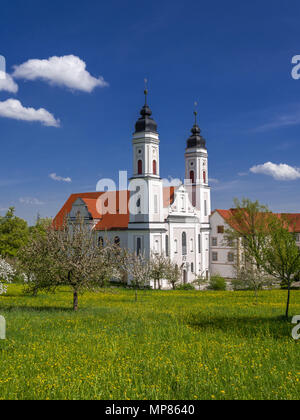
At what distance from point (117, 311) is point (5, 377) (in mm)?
11677

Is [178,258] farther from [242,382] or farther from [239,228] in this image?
[242,382]

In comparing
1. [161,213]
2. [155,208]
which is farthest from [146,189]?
[161,213]

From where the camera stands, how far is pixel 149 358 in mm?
11078

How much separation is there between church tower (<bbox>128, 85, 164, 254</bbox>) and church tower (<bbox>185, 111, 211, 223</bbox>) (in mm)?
10180

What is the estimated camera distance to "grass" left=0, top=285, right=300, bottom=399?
→ 28.4ft

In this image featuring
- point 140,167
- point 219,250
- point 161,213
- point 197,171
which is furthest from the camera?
point 219,250

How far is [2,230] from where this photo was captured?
5178cm

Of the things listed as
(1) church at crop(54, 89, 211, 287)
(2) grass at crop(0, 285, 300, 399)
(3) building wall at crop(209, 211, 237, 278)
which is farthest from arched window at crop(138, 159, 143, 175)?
(2) grass at crop(0, 285, 300, 399)

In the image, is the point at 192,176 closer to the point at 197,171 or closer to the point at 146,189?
the point at 197,171

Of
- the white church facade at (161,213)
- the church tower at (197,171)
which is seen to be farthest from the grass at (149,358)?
the church tower at (197,171)

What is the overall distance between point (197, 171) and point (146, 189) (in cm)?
1298

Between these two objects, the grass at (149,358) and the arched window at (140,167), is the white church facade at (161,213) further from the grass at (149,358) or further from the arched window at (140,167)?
the grass at (149,358)

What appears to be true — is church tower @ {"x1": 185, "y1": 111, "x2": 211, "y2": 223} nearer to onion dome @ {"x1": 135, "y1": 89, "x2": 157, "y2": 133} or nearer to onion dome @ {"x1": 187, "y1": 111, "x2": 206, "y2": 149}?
onion dome @ {"x1": 187, "y1": 111, "x2": 206, "y2": 149}

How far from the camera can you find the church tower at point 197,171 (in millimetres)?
57938
